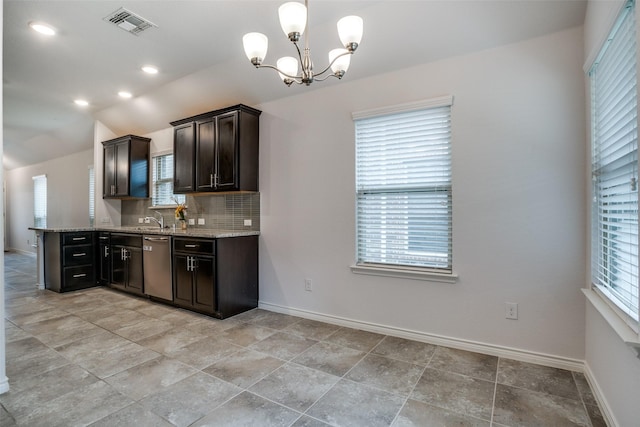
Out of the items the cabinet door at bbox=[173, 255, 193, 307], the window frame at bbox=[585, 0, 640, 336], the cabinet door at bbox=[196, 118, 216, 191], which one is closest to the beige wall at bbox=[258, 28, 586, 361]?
the window frame at bbox=[585, 0, 640, 336]

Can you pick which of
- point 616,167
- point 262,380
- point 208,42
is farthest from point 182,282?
point 616,167

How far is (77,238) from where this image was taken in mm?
4859

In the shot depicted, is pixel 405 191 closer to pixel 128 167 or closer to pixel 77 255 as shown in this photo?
pixel 128 167

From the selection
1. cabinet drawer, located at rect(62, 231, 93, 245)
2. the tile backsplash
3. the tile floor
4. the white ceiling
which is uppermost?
the white ceiling

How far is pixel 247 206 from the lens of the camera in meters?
4.11

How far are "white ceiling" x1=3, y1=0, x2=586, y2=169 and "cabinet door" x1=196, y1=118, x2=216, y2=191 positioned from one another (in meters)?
0.40

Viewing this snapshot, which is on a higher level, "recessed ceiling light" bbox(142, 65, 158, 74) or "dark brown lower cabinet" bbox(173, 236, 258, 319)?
"recessed ceiling light" bbox(142, 65, 158, 74)

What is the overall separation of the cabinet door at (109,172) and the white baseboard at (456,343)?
12.9 ft

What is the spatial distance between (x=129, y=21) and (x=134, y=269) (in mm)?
3044

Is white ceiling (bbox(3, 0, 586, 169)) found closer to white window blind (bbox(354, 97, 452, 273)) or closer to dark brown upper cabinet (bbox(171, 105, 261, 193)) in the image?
dark brown upper cabinet (bbox(171, 105, 261, 193))

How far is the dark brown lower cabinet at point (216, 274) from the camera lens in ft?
11.4

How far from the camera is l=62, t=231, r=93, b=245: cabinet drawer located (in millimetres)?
4741

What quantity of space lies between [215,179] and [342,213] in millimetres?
1651

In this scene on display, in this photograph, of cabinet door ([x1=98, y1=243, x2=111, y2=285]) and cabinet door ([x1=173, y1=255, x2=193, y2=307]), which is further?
cabinet door ([x1=98, y1=243, x2=111, y2=285])
